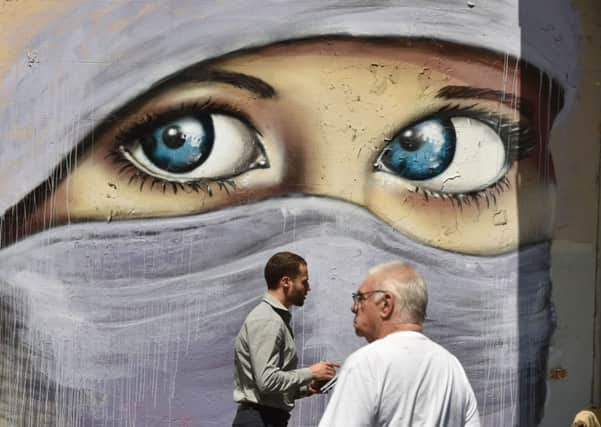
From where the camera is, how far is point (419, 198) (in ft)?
24.7

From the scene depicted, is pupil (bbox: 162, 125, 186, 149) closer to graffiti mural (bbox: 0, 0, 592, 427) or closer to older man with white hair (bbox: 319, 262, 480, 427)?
graffiti mural (bbox: 0, 0, 592, 427)

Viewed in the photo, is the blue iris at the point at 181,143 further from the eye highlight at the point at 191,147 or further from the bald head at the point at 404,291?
the bald head at the point at 404,291

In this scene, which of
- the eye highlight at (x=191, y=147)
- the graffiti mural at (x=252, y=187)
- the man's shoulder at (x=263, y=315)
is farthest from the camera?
the eye highlight at (x=191, y=147)

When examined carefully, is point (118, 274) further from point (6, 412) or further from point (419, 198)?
point (419, 198)

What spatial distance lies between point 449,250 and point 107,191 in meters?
1.93

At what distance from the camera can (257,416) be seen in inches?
235

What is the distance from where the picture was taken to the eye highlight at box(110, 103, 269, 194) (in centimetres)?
760

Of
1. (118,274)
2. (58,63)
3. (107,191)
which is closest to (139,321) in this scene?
(118,274)

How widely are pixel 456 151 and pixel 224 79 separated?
4.43 feet

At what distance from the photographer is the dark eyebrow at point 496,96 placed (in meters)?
7.57

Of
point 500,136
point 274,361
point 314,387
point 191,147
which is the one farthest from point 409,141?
point 274,361

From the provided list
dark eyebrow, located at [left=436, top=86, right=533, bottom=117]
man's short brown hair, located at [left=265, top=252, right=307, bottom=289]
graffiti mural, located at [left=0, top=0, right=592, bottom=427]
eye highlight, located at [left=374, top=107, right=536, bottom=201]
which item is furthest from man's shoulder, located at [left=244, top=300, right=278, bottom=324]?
dark eyebrow, located at [left=436, top=86, right=533, bottom=117]

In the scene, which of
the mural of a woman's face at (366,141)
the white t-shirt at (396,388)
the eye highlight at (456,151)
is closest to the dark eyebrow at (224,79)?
the mural of a woman's face at (366,141)

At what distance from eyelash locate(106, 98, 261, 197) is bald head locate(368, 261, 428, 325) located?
9.56 feet
